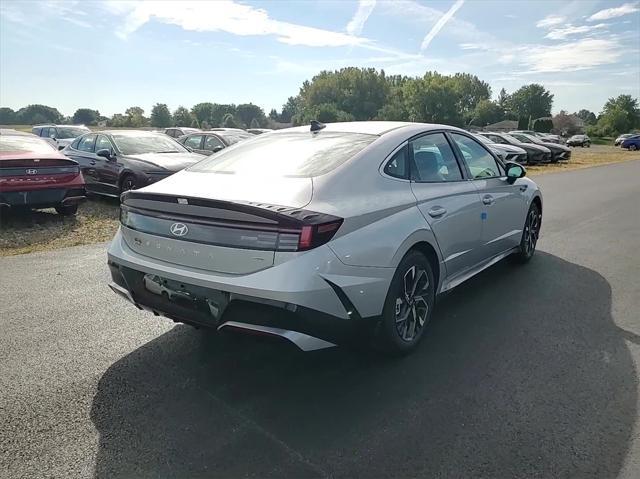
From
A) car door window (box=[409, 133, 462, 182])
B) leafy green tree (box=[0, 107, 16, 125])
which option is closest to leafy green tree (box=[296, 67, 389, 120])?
leafy green tree (box=[0, 107, 16, 125])

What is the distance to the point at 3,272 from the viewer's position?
552cm

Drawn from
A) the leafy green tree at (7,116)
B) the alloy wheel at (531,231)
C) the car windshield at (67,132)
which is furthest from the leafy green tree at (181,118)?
the alloy wheel at (531,231)

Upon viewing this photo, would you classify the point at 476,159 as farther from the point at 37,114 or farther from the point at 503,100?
the point at 503,100

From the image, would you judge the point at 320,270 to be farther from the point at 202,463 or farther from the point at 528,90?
the point at 528,90

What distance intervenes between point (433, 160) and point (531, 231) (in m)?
2.49

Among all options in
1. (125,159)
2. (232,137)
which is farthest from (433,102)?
(125,159)

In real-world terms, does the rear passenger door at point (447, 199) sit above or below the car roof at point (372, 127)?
below

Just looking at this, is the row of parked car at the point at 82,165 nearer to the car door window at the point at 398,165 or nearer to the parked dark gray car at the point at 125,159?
the parked dark gray car at the point at 125,159

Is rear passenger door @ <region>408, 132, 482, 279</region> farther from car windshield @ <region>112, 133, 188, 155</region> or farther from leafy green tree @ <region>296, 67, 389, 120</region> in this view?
leafy green tree @ <region>296, 67, 389, 120</region>

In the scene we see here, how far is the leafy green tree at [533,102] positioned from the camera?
12431 centimetres

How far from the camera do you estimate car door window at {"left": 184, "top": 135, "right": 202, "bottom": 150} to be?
1494cm

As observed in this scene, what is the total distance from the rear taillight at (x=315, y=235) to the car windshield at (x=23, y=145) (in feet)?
23.5

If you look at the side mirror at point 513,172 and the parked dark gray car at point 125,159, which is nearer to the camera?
the side mirror at point 513,172

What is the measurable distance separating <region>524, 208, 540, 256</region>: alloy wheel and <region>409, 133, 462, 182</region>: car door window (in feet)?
6.23
